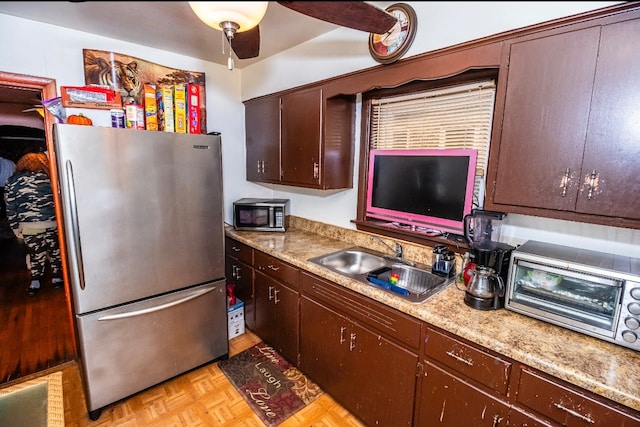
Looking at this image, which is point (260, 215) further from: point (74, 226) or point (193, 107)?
point (74, 226)

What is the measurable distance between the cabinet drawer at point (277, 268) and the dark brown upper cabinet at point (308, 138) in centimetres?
59

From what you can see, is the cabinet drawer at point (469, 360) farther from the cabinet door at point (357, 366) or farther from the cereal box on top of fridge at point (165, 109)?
the cereal box on top of fridge at point (165, 109)

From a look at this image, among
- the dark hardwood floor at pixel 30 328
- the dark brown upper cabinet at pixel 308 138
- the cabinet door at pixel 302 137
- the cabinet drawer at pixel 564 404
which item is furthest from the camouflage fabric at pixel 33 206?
the cabinet drawer at pixel 564 404

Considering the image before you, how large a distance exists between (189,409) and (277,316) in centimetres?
74

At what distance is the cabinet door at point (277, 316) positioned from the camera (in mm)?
2078

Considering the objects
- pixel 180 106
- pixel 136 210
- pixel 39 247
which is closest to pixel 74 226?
pixel 136 210

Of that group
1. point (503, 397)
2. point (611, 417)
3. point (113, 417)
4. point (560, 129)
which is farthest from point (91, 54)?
point (611, 417)

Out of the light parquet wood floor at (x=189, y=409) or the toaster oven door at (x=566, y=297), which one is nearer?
the toaster oven door at (x=566, y=297)

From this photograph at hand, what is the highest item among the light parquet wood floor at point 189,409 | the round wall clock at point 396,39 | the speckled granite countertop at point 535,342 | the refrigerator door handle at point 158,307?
the round wall clock at point 396,39

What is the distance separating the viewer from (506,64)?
1.29 m

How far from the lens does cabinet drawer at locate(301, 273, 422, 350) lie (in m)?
1.40

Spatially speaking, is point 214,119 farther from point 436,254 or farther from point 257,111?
point 436,254

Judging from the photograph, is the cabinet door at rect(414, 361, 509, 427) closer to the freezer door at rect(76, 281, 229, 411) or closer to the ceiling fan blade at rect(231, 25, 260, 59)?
the freezer door at rect(76, 281, 229, 411)

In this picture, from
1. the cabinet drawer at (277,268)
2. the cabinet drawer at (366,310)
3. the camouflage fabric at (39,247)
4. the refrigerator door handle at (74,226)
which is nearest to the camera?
the cabinet drawer at (366,310)
